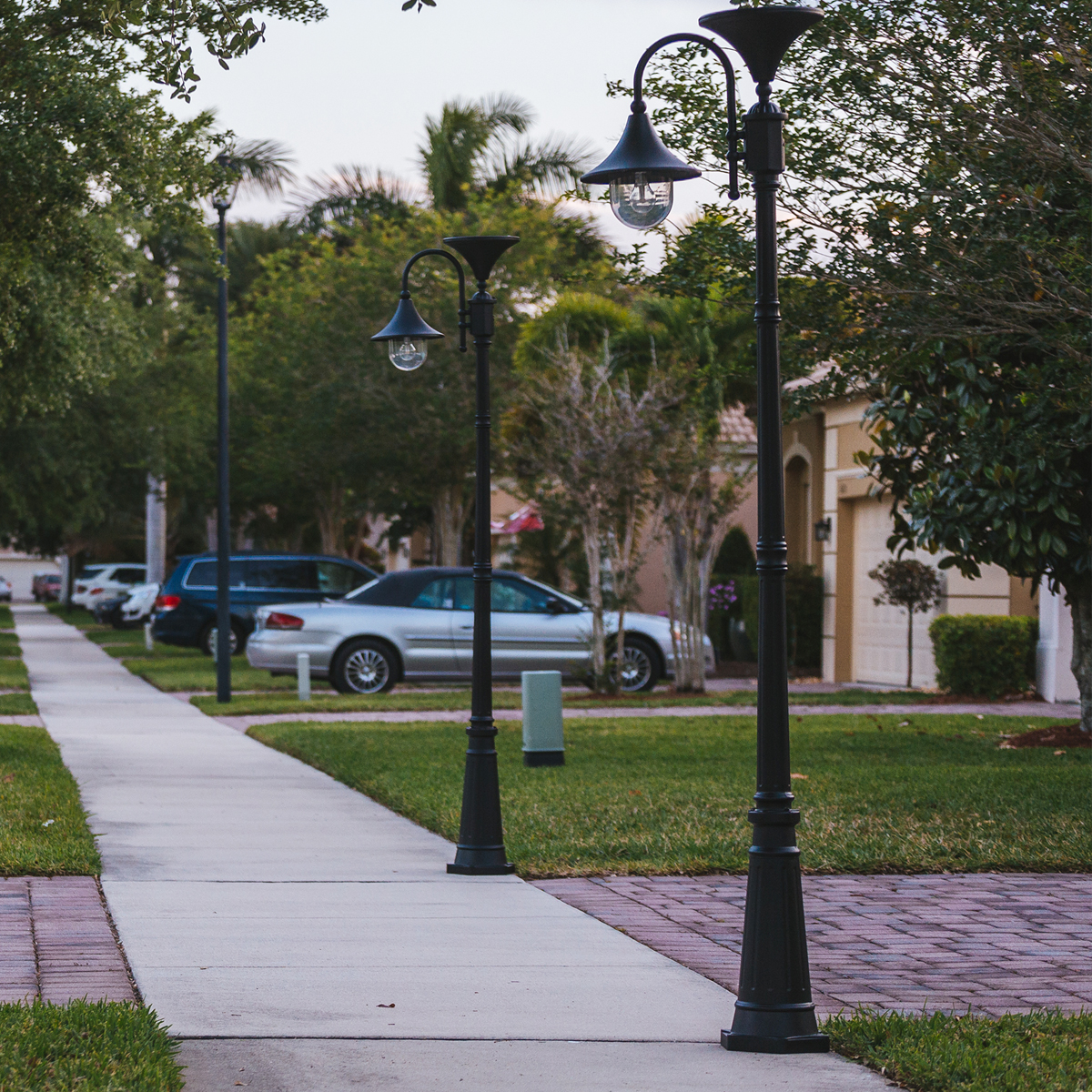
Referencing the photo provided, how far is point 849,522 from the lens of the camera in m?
23.7

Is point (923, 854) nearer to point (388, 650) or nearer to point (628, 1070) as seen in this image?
point (628, 1070)

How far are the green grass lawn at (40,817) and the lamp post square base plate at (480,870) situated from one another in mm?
1762

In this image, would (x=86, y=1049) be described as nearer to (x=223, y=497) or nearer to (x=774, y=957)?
(x=774, y=957)

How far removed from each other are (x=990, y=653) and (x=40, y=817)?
1290cm

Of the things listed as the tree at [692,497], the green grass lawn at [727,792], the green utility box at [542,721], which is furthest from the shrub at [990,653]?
the green utility box at [542,721]

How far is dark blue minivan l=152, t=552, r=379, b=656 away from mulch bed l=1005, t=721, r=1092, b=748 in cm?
1429

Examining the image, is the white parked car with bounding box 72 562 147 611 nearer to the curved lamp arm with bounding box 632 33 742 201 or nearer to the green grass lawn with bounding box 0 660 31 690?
the green grass lawn with bounding box 0 660 31 690

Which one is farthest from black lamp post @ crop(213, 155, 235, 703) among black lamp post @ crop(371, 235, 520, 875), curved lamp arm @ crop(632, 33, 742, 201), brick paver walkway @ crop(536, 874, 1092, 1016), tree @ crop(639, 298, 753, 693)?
curved lamp arm @ crop(632, 33, 742, 201)

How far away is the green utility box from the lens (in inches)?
492

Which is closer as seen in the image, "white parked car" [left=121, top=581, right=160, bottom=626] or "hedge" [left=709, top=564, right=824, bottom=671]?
"hedge" [left=709, top=564, right=824, bottom=671]

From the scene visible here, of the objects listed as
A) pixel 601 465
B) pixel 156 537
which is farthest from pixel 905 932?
pixel 156 537

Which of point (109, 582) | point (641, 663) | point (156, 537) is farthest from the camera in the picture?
point (109, 582)

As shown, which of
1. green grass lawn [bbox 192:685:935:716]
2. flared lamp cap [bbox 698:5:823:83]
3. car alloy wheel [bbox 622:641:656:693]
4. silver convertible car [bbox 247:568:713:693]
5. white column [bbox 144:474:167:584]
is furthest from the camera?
white column [bbox 144:474:167:584]

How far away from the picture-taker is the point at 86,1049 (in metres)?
4.83
